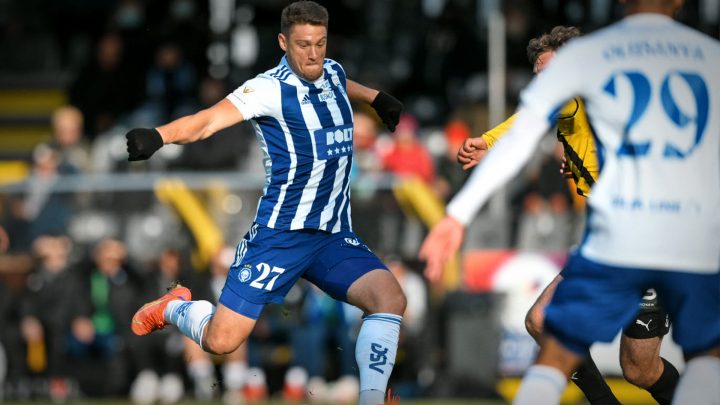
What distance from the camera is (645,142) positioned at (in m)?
5.42

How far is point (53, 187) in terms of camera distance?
15148 millimetres

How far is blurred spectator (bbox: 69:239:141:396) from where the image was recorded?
575 inches

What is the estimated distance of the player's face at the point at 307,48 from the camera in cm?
773

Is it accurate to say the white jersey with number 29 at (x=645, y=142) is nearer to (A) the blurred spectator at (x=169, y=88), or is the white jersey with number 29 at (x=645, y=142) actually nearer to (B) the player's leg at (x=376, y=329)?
(B) the player's leg at (x=376, y=329)

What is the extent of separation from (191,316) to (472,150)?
Answer: 6.63 feet

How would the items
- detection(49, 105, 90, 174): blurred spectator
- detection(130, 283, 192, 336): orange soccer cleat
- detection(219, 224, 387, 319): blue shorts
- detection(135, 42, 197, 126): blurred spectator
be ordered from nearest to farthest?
detection(219, 224, 387, 319): blue shorts < detection(130, 283, 192, 336): orange soccer cleat < detection(49, 105, 90, 174): blurred spectator < detection(135, 42, 197, 126): blurred spectator

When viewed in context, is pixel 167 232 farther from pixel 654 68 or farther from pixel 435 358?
pixel 654 68

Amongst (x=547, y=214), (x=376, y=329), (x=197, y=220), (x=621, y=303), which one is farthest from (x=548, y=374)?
(x=197, y=220)

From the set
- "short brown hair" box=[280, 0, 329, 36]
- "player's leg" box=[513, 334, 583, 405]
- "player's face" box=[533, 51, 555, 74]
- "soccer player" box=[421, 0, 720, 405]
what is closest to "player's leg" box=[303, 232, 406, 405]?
"short brown hair" box=[280, 0, 329, 36]

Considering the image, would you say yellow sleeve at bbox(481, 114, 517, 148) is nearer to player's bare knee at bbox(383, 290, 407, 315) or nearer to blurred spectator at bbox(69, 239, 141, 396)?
player's bare knee at bbox(383, 290, 407, 315)

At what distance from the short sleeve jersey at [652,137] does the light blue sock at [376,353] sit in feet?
7.34

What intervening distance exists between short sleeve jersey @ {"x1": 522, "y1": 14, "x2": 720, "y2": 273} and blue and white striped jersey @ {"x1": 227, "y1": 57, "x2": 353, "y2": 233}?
250 cm

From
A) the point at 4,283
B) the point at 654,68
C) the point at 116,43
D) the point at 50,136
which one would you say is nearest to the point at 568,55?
the point at 654,68

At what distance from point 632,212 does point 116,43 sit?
46.5ft
